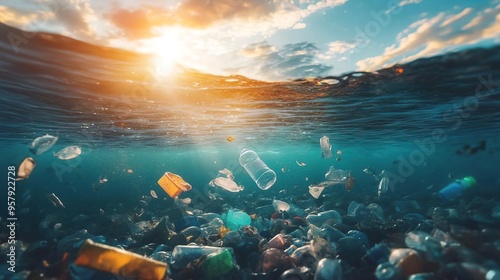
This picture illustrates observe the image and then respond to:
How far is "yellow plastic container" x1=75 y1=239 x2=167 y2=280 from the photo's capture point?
3100mm

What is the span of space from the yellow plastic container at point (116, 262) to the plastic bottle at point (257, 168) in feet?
20.2

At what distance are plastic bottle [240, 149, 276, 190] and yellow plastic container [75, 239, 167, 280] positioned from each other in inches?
242

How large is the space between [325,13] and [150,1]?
3198mm

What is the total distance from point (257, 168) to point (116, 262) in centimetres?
766

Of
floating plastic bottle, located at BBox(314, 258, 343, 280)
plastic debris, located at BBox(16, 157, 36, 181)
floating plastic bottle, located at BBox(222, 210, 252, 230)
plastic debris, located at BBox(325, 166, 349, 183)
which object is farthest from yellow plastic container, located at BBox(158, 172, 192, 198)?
plastic debris, located at BBox(325, 166, 349, 183)

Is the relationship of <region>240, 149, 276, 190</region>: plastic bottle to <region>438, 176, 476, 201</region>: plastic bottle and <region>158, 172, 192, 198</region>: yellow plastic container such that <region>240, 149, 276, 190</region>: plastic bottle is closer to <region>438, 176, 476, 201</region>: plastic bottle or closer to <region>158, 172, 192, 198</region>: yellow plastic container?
<region>158, 172, 192, 198</region>: yellow plastic container

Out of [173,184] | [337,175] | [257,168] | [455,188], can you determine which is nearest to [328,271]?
[173,184]

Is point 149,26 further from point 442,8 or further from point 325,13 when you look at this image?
point 442,8

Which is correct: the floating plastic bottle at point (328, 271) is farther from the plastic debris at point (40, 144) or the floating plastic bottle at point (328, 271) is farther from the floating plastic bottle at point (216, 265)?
the plastic debris at point (40, 144)

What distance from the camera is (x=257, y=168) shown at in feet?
34.9

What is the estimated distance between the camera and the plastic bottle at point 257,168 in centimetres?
959

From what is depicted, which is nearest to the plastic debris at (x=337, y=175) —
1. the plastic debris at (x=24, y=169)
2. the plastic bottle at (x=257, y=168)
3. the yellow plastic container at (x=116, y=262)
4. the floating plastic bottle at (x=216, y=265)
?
the plastic bottle at (x=257, y=168)

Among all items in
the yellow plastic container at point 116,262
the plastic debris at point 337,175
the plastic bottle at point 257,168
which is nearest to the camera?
the yellow plastic container at point 116,262

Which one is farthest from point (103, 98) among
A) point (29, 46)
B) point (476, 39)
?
point (476, 39)
